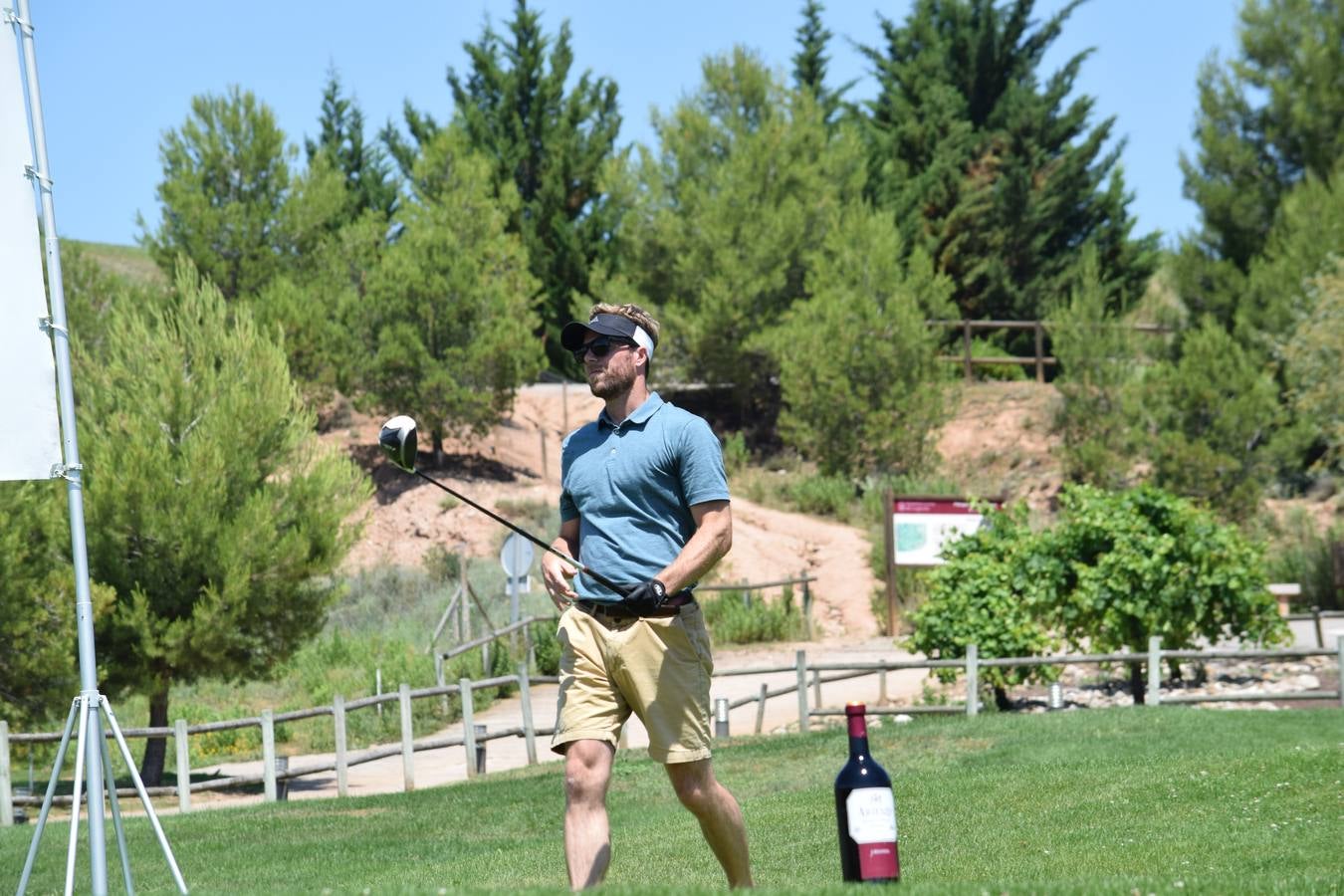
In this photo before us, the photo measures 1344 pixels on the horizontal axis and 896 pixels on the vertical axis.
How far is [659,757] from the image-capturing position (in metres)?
5.64

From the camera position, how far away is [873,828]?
185 inches

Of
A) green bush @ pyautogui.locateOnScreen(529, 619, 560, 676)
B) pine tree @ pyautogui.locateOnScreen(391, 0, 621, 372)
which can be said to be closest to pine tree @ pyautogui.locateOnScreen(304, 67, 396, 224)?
pine tree @ pyautogui.locateOnScreen(391, 0, 621, 372)

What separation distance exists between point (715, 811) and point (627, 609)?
750 millimetres

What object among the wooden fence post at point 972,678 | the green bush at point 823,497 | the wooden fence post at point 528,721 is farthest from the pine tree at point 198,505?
the green bush at point 823,497

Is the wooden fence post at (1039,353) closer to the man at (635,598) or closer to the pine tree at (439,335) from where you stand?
the pine tree at (439,335)

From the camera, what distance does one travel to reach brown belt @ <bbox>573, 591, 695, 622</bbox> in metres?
5.75

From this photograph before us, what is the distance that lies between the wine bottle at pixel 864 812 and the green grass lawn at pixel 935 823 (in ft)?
0.47

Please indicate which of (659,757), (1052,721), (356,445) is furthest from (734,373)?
(659,757)

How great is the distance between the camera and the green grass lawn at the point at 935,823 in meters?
7.77

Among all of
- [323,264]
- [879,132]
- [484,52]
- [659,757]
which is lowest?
[659,757]

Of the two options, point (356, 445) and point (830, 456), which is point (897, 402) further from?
point (356, 445)

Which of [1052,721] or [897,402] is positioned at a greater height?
[897,402]

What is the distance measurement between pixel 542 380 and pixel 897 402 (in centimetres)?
1593

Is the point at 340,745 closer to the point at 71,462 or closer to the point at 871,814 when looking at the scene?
the point at 71,462
